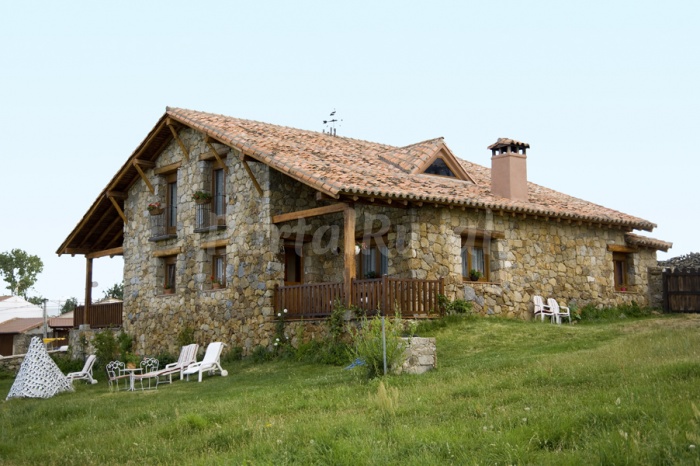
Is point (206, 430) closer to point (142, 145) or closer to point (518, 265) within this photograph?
point (518, 265)

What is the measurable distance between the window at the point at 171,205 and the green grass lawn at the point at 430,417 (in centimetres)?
849

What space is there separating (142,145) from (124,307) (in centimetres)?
485

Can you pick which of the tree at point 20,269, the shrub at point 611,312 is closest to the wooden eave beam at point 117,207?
the shrub at point 611,312

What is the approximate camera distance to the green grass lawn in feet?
21.6

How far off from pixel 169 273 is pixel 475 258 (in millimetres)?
8808

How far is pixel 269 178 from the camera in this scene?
18.3 m

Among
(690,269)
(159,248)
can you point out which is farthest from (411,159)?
(690,269)

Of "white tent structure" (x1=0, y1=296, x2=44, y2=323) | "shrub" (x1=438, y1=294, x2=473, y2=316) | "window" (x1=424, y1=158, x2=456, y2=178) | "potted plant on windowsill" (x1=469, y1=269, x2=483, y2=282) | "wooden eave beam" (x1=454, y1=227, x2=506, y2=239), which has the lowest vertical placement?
"shrub" (x1=438, y1=294, x2=473, y2=316)

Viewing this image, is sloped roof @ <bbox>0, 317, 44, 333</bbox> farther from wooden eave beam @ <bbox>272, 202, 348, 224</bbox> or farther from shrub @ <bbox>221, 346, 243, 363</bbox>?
wooden eave beam @ <bbox>272, 202, 348, 224</bbox>

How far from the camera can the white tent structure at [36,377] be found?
15.5m

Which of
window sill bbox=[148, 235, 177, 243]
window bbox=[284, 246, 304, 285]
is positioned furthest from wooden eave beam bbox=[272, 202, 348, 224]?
window sill bbox=[148, 235, 177, 243]

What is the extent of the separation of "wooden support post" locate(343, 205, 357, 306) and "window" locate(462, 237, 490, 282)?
3.45 metres

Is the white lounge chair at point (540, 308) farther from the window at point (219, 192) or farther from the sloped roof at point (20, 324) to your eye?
the sloped roof at point (20, 324)

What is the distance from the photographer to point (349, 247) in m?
15.8
